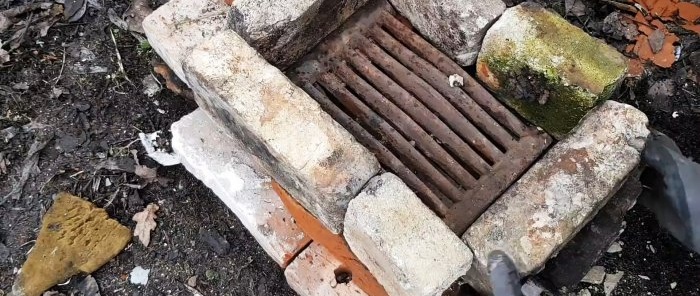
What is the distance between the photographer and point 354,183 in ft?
8.27

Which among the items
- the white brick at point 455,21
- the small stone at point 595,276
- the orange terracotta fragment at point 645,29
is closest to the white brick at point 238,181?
the white brick at point 455,21

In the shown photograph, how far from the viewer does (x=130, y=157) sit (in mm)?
3818

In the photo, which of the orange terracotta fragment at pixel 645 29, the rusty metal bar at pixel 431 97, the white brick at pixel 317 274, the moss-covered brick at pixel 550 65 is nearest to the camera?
the moss-covered brick at pixel 550 65

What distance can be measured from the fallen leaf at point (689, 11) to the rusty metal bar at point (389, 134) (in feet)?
6.83

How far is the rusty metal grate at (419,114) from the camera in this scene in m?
2.81

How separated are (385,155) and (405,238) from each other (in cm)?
50

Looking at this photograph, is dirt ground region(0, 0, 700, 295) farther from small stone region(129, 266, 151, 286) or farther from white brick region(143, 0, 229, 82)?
white brick region(143, 0, 229, 82)

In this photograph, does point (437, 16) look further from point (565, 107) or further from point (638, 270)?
point (638, 270)

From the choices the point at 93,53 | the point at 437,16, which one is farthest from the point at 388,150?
the point at 93,53

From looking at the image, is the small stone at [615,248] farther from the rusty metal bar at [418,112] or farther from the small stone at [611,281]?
the rusty metal bar at [418,112]

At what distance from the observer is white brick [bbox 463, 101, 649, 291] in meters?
2.55

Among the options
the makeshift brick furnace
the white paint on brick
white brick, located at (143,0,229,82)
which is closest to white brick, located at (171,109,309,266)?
the makeshift brick furnace

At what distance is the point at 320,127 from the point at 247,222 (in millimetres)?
1009

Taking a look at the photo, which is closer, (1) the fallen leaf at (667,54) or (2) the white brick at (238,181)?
(2) the white brick at (238,181)
